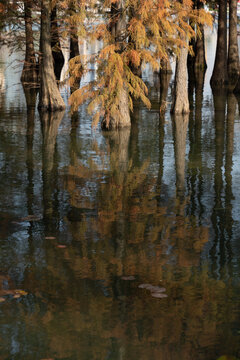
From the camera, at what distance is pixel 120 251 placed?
860 cm

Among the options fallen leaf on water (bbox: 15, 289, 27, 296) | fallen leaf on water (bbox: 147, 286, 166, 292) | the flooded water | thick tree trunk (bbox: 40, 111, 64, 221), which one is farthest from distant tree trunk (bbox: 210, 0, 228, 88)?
fallen leaf on water (bbox: 15, 289, 27, 296)

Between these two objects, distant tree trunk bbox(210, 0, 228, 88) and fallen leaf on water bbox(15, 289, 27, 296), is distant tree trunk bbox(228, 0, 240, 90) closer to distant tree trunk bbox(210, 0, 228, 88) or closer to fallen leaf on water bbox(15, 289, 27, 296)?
distant tree trunk bbox(210, 0, 228, 88)

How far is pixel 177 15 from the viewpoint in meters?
21.4

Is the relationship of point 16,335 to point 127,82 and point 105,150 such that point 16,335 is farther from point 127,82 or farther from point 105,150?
point 127,82

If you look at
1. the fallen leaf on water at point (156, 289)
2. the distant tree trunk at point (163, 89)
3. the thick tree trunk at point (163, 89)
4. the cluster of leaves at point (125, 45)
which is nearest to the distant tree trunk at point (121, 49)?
the cluster of leaves at point (125, 45)

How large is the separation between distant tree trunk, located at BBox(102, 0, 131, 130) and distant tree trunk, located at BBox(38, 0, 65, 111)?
4729 millimetres

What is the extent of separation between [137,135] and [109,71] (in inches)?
82.1

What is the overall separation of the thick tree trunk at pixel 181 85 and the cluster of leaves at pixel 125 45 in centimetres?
199

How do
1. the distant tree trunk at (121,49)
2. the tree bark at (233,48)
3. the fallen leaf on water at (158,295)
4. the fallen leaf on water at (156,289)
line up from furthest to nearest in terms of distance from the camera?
the tree bark at (233,48) → the distant tree trunk at (121,49) → the fallen leaf on water at (156,289) → the fallen leaf on water at (158,295)

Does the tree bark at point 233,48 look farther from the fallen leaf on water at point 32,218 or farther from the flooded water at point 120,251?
the fallen leaf on water at point 32,218

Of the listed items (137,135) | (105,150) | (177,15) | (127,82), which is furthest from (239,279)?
(177,15)

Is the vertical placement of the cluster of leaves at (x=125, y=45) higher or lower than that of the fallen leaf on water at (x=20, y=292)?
higher

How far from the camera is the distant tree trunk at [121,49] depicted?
20.6 metres

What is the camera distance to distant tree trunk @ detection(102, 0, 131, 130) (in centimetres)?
2058
